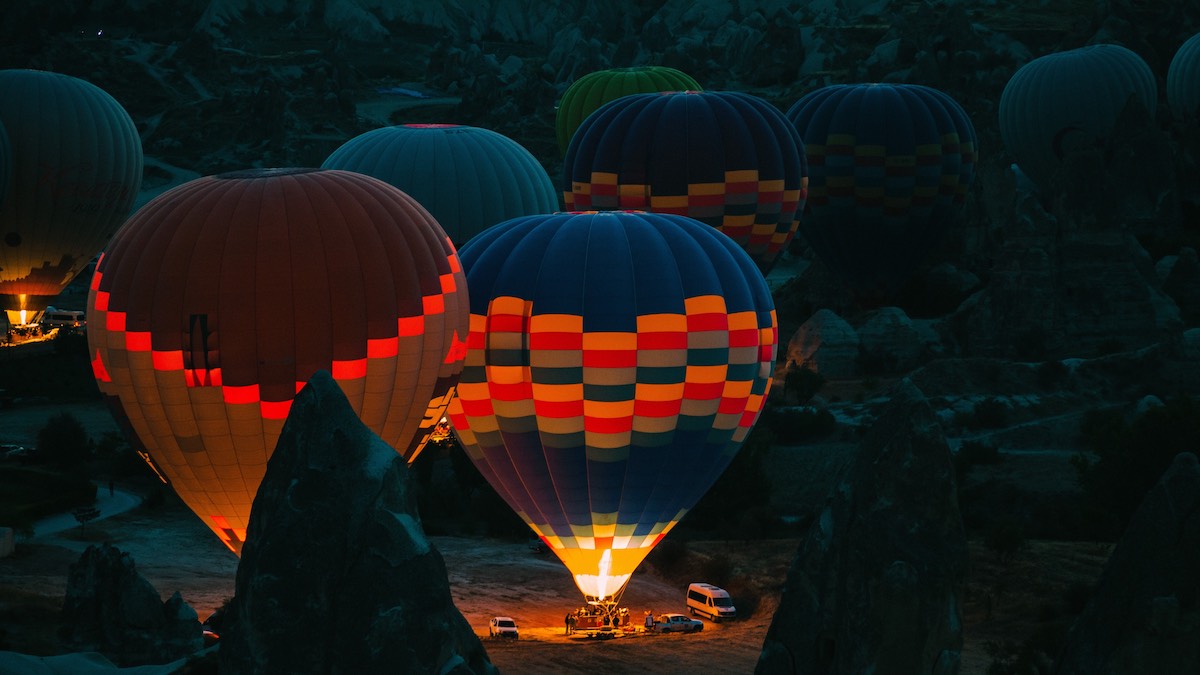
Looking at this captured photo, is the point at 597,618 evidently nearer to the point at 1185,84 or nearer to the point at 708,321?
the point at 708,321

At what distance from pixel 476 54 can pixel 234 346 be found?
74582 mm

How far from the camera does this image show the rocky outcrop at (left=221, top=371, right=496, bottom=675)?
1595cm

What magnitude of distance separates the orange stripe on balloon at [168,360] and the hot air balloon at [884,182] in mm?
23074

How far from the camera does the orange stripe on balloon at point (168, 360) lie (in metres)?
24.0

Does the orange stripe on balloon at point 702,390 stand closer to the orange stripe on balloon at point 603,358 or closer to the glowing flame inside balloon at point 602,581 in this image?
the orange stripe on balloon at point 603,358

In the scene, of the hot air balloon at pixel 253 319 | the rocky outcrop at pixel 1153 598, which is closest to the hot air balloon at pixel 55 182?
the hot air balloon at pixel 253 319

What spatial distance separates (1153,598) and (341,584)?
6.04 meters

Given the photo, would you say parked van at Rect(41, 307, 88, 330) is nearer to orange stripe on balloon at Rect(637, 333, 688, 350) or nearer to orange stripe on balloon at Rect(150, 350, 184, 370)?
orange stripe on balloon at Rect(150, 350, 184, 370)

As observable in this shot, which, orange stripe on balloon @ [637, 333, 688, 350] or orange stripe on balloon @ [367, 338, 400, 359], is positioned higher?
orange stripe on balloon @ [367, 338, 400, 359]

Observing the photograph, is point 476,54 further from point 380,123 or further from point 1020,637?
point 1020,637

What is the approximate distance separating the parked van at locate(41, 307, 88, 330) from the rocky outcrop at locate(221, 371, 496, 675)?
39099 mm

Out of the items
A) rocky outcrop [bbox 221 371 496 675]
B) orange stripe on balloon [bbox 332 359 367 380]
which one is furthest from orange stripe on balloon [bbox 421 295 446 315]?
rocky outcrop [bbox 221 371 496 675]

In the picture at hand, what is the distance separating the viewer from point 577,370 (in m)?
25.8

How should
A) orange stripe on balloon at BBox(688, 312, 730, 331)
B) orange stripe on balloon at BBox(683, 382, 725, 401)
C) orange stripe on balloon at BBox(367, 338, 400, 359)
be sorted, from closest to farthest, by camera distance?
1. orange stripe on balloon at BBox(367, 338, 400, 359)
2. orange stripe on balloon at BBox(688, 312, 730, 331)
3. orange stripe on balloon at BBox(683, 382, 725, 401)
